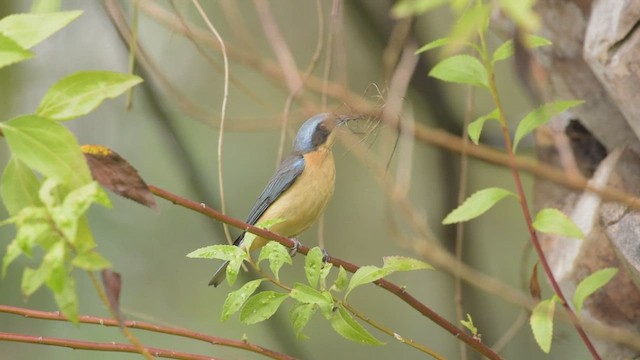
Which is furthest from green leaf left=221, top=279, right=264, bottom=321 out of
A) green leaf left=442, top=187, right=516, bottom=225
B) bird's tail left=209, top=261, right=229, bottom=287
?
bird's tail left=209, top=261, right=229, bottom=287

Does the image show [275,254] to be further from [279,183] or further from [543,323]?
[279,183]

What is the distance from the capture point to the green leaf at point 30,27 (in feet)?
2.73

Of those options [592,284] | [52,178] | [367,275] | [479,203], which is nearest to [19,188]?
[52,178]

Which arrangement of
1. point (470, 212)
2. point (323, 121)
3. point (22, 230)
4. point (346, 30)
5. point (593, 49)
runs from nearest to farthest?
point (22, 230) → point (470, 212) → point (593, 49) → point (323, 121) → point (346, 30)

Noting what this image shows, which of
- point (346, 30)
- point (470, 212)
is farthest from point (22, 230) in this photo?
point (346, 30)

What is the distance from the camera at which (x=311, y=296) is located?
1.10 metres

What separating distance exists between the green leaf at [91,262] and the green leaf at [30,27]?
222mm

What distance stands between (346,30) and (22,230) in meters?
2.22

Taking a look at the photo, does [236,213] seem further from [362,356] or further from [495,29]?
[495,29]

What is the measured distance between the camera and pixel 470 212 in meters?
1.20

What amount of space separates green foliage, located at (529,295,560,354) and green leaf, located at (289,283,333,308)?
29 cm

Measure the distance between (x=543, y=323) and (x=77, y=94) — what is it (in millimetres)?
686

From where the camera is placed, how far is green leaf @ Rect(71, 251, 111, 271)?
73 cm

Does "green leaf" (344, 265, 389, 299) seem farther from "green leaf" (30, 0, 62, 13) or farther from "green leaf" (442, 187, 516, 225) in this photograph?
"green leaf" (30, 0, 62, 13)
